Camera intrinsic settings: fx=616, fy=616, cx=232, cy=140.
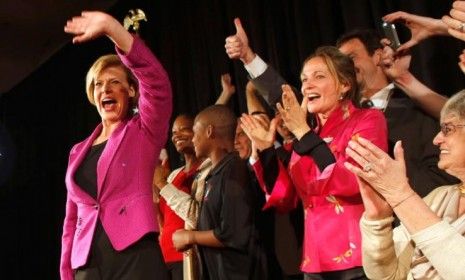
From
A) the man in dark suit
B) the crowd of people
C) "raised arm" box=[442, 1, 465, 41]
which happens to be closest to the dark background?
the man in dark suit

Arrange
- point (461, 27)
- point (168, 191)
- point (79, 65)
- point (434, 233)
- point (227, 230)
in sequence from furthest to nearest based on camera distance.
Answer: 1. point (79, 65)
2. point (168, 191)
3. point (227, 230)
4. point (461, 27)
5. point (434, 233)

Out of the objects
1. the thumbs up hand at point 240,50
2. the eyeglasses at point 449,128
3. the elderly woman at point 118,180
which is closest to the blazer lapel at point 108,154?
the elderly woman at point 118,180

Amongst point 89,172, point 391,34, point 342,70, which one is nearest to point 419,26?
point 391,34

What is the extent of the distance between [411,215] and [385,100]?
1.02 m

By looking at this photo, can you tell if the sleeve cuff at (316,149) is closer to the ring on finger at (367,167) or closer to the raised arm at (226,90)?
the ring on finger at (367,167)

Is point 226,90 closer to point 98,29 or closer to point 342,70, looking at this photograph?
point 342,70

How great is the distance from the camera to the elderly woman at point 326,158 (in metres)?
1.82

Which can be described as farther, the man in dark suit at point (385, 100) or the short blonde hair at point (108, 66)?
the man in dark suit at point (385, 100)

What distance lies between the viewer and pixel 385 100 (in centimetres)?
228

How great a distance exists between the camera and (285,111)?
1978 mm

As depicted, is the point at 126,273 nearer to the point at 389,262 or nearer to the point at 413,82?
the point at 389,262

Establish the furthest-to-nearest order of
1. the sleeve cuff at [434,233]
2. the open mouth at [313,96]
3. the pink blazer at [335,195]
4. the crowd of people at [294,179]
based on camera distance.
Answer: the open mouth at [313,96] < the pink blazer at [335,195] < the crowd of people at [294,179] < the sleeve cuff at [434,233]

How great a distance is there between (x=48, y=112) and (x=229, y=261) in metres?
4.24

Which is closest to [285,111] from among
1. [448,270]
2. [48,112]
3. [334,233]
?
[334,233]
